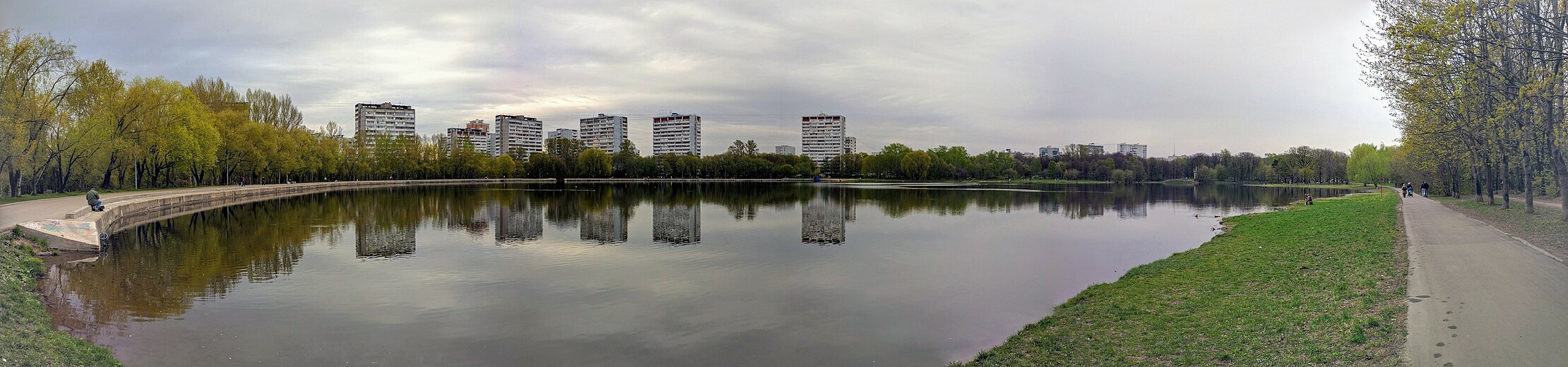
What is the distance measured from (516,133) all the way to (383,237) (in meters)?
183

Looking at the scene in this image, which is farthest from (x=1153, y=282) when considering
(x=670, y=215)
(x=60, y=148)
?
(x=60, y=148)

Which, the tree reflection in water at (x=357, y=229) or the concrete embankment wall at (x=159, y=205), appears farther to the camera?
the concrete embankment wall at (x=159, y=205)

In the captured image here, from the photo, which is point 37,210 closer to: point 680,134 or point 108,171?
point 108,171

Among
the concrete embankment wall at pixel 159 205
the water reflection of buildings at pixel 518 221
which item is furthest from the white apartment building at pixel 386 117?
the water reflection of buildings at pixel 518 221

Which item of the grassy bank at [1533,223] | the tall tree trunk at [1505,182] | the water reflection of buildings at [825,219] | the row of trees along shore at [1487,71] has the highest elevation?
the row of trees along shore at [1487,71]

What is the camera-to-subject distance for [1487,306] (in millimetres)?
7695

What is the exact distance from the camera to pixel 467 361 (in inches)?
331

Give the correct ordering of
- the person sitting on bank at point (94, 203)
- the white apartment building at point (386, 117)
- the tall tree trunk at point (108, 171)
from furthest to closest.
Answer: the white apartment building at point (386, 117), the tall tree trunk at point (108, 171), the person sitting on bank at point (94, 203)

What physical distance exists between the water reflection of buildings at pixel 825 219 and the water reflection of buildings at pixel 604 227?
6.15 m

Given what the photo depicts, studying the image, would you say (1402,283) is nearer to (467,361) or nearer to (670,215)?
(467,361)

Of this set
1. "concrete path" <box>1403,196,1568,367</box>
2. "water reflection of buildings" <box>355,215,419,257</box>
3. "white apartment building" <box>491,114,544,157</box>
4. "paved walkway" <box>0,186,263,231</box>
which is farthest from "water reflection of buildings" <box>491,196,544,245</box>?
"white apartment building" <box>491,114,544,157</box>

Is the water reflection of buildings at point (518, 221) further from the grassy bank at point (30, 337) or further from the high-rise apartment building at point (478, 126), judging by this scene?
the high-rise apartment building at point (478, 126)

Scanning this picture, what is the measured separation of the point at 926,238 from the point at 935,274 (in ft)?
24.3

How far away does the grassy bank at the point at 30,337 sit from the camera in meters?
7.28
